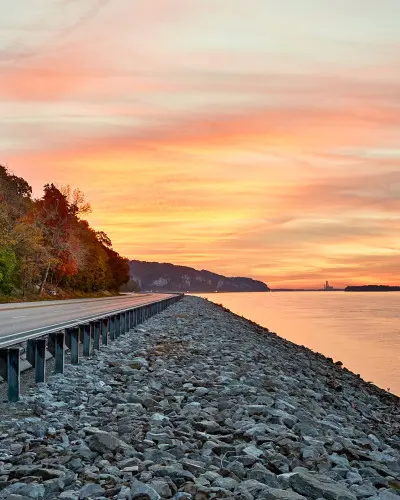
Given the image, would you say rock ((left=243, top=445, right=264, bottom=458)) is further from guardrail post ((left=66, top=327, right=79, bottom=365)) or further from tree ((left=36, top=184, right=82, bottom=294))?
tree ((left=36, top=184, right=82, bottom=294))

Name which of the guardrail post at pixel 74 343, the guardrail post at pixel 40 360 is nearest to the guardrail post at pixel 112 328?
the guardrail post at pixel 74 343

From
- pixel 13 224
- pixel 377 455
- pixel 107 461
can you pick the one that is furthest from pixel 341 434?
pixel 13 224

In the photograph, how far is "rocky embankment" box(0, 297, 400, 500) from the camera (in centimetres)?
663

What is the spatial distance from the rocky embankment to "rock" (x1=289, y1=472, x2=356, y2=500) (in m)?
0.01

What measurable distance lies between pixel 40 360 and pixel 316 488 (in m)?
7.32

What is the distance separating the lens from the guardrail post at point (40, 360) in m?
12.3

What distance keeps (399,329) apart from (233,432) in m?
64.1

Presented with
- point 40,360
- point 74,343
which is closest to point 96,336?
point 74,343

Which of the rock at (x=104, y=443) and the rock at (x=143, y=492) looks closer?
the rock at (x=143, y=492)

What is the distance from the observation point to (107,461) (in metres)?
7.30

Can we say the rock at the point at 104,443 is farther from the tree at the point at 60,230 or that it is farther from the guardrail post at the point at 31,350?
the tree at the point at 60,230

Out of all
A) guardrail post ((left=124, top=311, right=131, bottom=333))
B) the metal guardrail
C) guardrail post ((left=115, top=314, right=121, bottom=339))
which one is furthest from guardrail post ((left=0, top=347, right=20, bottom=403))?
guardrail post ((left=124, top=311, right=131, bottom=333))

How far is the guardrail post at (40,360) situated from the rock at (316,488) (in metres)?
6.80

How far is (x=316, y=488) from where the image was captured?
6.64 meters
